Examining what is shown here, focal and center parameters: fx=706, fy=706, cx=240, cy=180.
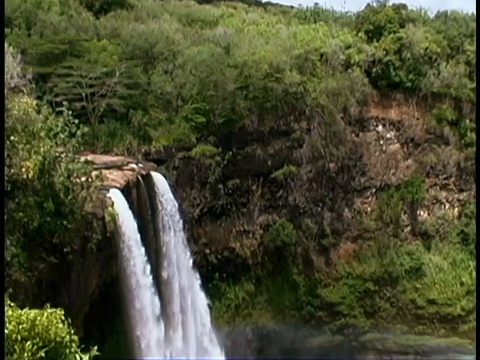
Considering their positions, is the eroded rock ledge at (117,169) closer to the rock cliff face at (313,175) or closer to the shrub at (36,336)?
the rock cliff face at (313,175)

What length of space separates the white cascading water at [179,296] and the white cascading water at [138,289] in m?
0.24

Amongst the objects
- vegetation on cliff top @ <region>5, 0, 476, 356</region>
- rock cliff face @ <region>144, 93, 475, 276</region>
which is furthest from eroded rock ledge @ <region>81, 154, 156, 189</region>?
rock cliff face @ <region>144, 93, 475, 276</region>

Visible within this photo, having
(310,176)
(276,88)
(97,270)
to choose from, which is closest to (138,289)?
(97,270)

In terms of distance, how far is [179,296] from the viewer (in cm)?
531

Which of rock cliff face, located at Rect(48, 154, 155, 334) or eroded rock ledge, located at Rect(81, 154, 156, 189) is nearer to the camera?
rock cliff face, located at Rect(48, 154, 155, 334)

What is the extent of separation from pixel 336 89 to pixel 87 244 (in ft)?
12.3

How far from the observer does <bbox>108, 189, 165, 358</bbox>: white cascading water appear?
175 inches

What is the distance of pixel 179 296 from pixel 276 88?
239 cm

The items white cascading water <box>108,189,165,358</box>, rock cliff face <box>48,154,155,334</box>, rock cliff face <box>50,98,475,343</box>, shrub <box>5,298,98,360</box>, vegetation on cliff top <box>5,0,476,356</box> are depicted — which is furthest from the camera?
rock cliff face <box>50,98,475,343</box>

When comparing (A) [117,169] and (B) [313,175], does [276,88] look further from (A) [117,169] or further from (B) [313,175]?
(A) [117,169]

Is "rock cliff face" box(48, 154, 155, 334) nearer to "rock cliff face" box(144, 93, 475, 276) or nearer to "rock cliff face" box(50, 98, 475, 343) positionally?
"rock cliff face" box(50, 98, 475, 343)

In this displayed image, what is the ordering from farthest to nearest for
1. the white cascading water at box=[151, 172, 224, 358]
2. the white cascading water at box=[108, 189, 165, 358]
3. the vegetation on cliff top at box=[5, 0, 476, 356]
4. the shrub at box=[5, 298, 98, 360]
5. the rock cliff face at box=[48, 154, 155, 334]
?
the vegetation on cliff top at box=[5, 0, 476, 356] → the white cascading water at box=[151, 172, 224, 358] → the white cascading water at box=[108, 189, 165, 358] → the rock cliff face at box=[48, 154, 155, 334] → the shrub at box=[5, 298, 98, 360]

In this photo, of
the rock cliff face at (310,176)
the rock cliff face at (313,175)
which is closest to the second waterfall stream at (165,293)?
the rock cliff face at (310,176)

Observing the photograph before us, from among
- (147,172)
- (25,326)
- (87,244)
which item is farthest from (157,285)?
(25,326)
